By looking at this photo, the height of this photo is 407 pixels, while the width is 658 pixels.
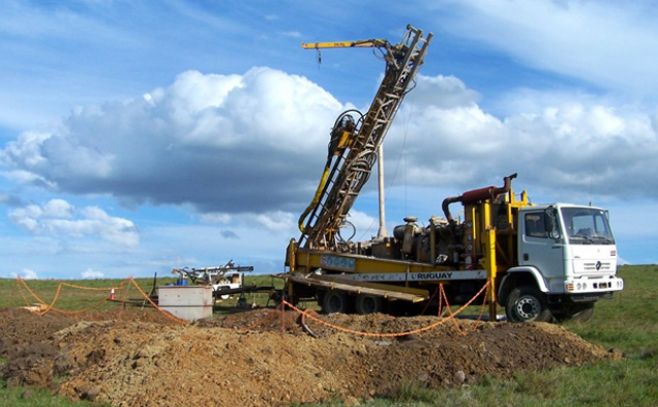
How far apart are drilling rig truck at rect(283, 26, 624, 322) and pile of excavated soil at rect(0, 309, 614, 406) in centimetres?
347

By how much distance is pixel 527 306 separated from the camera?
16688 mm

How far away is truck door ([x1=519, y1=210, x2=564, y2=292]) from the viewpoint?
1630cm

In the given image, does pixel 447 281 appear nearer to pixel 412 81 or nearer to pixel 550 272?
pixel 550 272

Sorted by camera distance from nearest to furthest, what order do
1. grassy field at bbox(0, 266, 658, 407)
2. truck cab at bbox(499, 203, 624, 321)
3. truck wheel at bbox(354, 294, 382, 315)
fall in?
grassy field at bbox(0, 266, 658, 407)
truck cab at bbox(499, 203, 624, 321)
truck wheel at bbox(354, 294, 382, 315)

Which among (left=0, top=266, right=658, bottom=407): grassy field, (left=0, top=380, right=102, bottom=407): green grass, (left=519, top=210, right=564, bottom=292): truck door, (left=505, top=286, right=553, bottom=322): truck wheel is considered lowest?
(left=0, top=380, right=102, bottom=407): green grass

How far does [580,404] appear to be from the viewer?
9.15 m

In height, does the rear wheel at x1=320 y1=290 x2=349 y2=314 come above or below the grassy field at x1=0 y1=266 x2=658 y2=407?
above

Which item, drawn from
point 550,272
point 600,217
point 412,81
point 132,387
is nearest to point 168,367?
point 132,387

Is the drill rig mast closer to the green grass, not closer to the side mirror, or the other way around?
the side mirror

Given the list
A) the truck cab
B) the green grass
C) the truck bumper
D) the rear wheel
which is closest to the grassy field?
the green grass

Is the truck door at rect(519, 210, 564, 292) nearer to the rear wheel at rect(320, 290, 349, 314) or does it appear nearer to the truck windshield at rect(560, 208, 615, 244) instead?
the truck windshield at rect(560, 208, 615, 244)

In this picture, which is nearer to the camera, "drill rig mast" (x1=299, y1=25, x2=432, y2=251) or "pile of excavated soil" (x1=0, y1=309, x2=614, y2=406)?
"pile of excavated soil" (x1=0, y1=309, x2=614, y2=406)

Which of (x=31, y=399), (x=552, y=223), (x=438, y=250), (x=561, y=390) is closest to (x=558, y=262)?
(x=552, y=223)

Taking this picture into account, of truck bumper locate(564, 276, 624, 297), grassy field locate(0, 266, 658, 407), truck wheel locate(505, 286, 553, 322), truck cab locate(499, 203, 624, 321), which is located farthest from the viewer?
truck wheel locate(505, 286, 553, 322)
